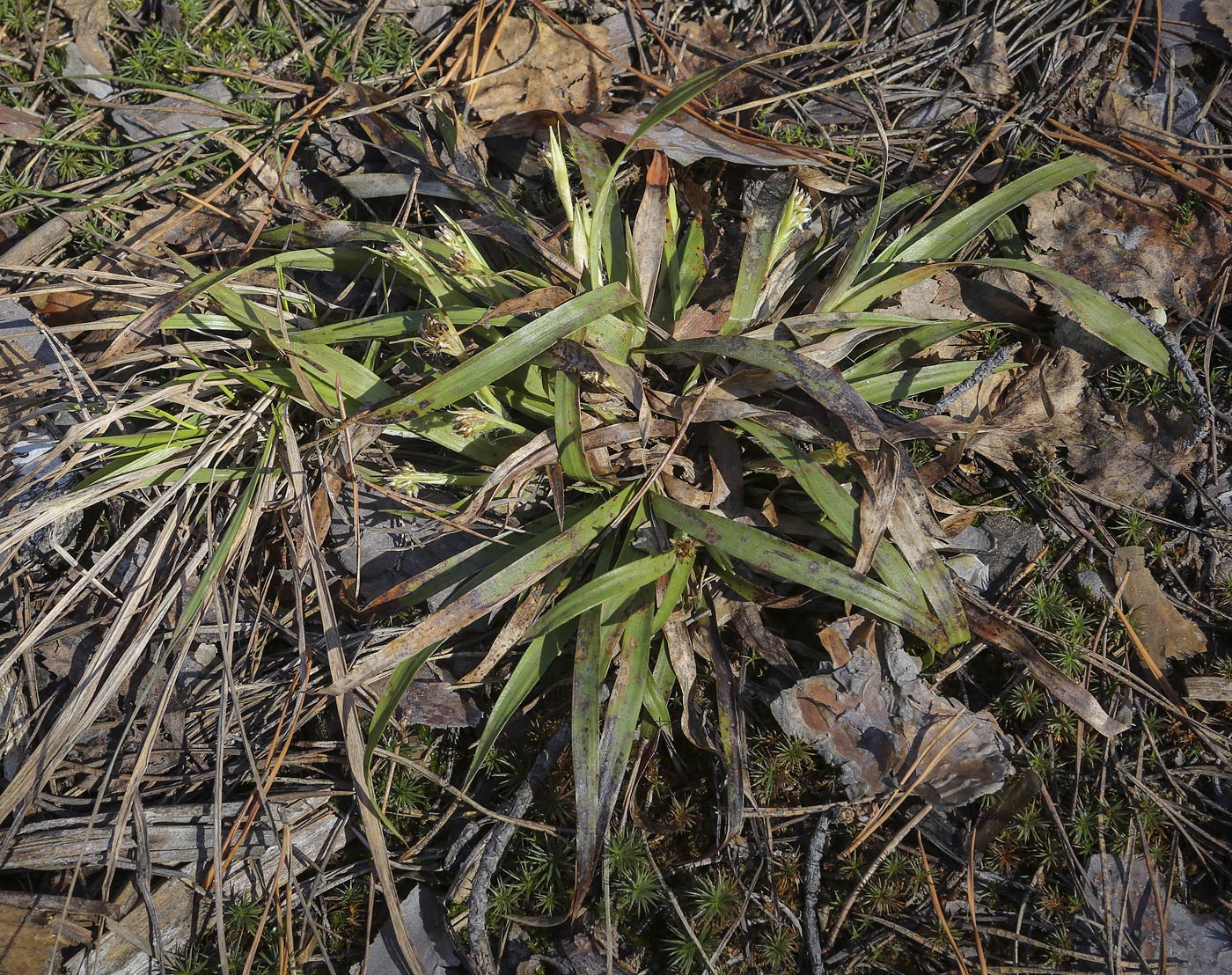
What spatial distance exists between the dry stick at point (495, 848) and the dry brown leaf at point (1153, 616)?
152 centimetres

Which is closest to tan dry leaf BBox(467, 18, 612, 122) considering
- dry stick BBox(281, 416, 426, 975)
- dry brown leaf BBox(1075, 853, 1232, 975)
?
dry stick BBox(281, 416, 426, 975)

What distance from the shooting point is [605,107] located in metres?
2.53

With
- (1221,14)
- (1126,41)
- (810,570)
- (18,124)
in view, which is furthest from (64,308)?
(1221,14)

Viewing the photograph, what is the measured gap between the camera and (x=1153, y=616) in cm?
205

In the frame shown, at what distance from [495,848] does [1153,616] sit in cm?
181

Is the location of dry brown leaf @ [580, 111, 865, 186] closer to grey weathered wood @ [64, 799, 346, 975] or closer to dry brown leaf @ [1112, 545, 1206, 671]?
dry brown leaf @ [1112, 545, 1206, 671]

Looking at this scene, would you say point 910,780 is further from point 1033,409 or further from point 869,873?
point 1033,409

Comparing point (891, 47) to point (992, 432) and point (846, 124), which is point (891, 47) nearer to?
point (846, 124)

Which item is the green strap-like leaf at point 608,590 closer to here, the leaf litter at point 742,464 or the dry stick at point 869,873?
the leaf litter at point 742,464

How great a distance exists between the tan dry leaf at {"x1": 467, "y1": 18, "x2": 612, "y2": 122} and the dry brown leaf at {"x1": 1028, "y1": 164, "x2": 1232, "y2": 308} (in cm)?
145

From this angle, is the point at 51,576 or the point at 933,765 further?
the point at 51,576

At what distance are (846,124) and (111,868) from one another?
9.91 feet

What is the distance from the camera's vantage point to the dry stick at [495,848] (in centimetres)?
187

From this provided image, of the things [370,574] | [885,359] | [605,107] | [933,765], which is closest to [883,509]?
[885,359]
